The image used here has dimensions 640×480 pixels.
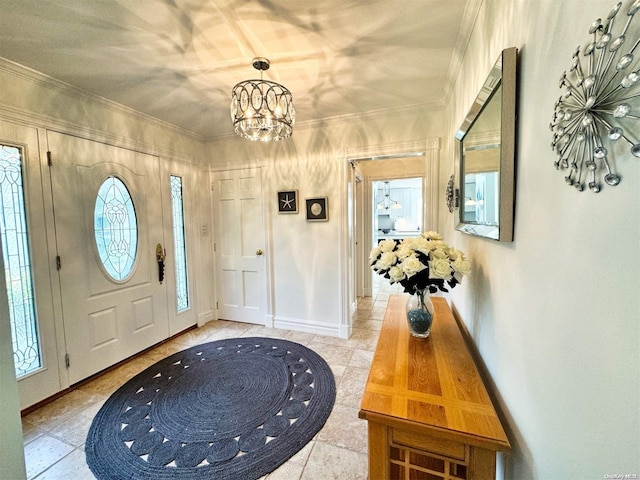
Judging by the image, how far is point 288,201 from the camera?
3.20m

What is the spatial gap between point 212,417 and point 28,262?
180cm

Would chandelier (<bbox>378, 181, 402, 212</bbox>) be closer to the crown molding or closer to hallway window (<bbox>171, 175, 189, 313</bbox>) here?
hallway window (<bbox>171, 175, 189, 313</bbox>)

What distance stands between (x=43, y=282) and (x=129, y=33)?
6.31ft

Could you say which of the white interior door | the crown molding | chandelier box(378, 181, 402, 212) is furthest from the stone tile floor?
chandelier box(378, 181, 402, 212)

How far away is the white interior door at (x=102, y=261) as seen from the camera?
217 cm

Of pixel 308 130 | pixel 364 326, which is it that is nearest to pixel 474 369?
pixel 364 326

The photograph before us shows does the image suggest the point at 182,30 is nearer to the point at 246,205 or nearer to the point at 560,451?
the point at 246,205

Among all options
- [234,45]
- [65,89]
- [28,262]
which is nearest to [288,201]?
[234,45]

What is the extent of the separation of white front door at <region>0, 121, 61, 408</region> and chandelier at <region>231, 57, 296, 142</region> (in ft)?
5.26

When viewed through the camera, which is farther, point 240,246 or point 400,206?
point 400,206

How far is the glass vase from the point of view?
54.3 inches

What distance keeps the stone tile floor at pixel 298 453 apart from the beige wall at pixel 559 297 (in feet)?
3.24

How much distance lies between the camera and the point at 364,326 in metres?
3.42

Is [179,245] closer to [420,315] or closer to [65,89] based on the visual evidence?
[65,89]
